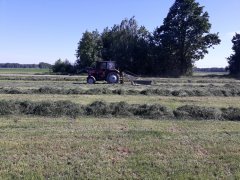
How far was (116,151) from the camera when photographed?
34.4 ft

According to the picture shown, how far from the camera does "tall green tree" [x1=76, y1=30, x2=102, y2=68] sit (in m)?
74.9

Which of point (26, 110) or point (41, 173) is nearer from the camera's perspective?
point (41, 173)

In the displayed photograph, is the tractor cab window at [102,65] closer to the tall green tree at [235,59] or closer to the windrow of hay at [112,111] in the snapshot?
the windrow of hay at [112,111]

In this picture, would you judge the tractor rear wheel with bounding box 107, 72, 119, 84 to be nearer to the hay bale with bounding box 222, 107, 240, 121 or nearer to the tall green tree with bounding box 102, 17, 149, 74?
the hay bale with bounding box 222, 107, 240, 121

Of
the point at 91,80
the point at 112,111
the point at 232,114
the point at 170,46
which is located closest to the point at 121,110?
the point at 112,111

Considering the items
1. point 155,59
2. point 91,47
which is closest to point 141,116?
point 155,59

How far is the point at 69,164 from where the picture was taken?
9609 mm

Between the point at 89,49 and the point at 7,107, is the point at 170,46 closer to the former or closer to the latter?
the point at 89,49

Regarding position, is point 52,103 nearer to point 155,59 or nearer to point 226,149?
point 226,149

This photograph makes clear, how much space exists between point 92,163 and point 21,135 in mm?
3108

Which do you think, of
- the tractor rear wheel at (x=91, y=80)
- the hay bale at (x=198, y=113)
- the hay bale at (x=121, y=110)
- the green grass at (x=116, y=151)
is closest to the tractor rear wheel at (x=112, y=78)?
the tractor rear wheel at (x=91, y=80)

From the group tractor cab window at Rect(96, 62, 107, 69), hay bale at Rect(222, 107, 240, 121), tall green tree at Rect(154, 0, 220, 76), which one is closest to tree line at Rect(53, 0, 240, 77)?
tall green tree at Rect(154, 0, 220, 76)

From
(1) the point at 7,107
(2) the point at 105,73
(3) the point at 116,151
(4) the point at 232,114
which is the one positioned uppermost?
(2) the point at 105,73

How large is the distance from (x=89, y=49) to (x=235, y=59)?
25393mm
